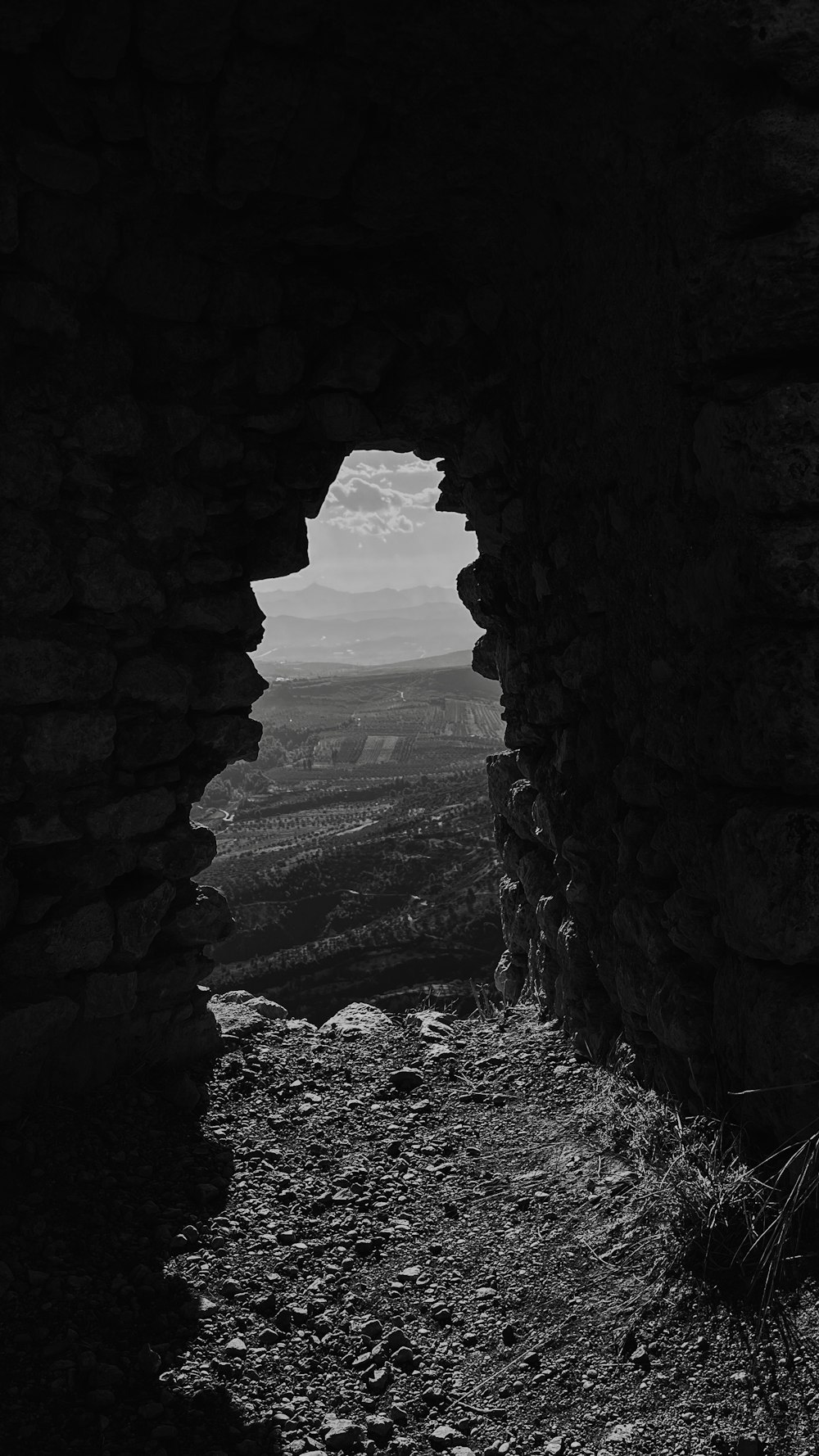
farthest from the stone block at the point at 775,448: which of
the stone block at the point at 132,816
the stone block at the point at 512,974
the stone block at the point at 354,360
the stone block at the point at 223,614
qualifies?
the stone block at the point at 512,974

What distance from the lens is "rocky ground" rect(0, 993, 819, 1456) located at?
2648mm

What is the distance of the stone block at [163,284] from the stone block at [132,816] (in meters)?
1.94

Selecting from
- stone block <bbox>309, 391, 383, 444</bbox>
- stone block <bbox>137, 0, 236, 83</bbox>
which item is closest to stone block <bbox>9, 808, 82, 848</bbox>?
stone block <bbox>309, 391, 383, 444</bbox>

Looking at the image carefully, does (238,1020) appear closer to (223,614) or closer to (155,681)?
(155,681)

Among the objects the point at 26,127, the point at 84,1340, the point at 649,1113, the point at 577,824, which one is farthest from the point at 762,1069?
the point at 26,127

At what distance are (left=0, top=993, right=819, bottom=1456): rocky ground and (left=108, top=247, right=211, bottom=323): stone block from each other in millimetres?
3115

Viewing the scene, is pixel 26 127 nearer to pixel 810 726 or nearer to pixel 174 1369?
pixel 810 726

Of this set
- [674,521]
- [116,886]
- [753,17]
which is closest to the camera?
[753,17]

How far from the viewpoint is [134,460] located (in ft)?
13.8

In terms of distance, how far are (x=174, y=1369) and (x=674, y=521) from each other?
117 inches

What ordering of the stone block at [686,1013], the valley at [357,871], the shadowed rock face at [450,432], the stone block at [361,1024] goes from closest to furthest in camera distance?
the shadowed rock face at [450,432], the stone block at [686,1013], the stone block at [361,1024], the valley at [357,871]

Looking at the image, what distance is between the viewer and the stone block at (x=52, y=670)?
3.90 meters

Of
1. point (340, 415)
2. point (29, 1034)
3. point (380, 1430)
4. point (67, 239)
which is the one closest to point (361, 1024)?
point (29, 1034)

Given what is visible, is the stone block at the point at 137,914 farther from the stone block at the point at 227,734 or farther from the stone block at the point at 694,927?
the stone block at the point at 694,927
